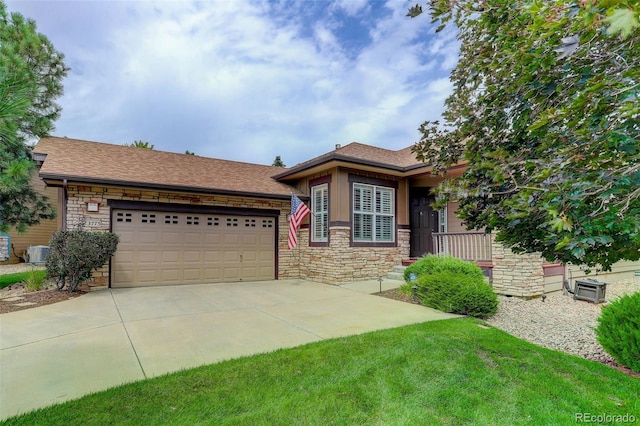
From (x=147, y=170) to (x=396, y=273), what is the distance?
8303mm

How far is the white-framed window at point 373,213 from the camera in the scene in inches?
416

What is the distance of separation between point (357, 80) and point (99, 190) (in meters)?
8.33

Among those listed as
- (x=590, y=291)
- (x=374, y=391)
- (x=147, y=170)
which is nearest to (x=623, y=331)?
(x=374, y=391)

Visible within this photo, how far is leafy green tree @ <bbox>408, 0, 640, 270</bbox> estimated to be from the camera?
1819 millimetres

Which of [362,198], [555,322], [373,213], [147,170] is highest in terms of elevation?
[147,170]

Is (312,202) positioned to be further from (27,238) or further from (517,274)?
→ (27,238)

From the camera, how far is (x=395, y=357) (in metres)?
3.83

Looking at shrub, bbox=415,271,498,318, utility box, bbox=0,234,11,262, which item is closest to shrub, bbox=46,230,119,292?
shrub, bbox=415,271,498,318

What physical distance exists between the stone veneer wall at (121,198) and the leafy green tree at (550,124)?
8307 mm

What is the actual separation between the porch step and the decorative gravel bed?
9.45 ft

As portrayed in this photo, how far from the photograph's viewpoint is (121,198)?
920 cm

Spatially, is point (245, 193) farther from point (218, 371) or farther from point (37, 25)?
point (37, 25)

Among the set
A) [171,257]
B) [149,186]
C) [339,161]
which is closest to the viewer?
[149,186]

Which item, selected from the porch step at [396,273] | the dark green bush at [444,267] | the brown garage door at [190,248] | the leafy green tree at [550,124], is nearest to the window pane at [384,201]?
the porch step at [396,273]
